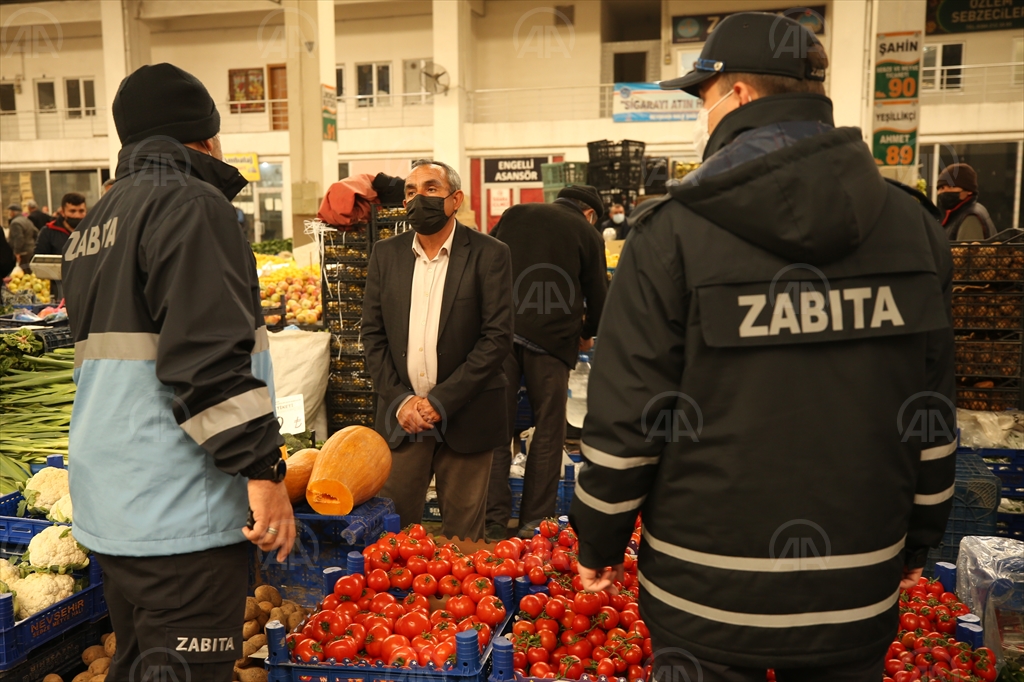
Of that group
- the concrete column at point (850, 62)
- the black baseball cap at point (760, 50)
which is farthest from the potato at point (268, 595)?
the concrete column at point (850, 62)

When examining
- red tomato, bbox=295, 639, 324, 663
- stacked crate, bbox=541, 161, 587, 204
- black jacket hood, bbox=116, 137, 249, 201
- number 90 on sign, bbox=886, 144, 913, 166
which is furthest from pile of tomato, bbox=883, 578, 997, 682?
stacked crate, bbox=541, 161, 587, 204

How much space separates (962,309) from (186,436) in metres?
4.67

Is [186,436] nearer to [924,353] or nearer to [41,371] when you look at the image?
[924,353]

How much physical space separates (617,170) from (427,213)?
7.86 metres

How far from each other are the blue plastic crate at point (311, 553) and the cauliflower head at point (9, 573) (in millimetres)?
788

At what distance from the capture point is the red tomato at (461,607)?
273 cm

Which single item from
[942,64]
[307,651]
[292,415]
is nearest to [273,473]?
[307,651]

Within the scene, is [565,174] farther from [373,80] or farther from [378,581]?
[378,581]

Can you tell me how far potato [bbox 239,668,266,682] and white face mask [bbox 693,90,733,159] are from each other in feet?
7.19

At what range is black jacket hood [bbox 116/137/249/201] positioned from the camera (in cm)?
194

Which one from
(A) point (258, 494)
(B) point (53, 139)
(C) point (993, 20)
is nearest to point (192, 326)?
(A) point (258, 494)

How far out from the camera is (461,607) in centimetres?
273

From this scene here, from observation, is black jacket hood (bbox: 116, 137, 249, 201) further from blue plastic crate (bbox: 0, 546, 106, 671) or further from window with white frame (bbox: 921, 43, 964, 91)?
window with white frame (bbox: 921, 43, 964, 91)

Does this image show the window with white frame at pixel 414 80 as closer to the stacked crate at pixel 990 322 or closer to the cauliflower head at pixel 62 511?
the stacked crate at pixel 990 322
